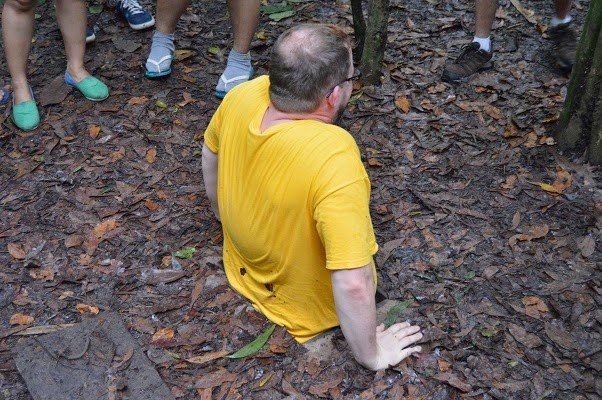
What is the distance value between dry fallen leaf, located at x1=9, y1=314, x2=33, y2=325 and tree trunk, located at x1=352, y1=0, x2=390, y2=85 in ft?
9.29

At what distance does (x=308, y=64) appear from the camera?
286 cm

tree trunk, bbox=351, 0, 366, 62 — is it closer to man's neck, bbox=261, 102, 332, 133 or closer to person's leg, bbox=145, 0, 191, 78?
person's leg, bbox=145, 0, 191, 78

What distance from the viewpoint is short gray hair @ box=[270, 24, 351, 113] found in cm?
286

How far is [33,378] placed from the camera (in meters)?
3.15

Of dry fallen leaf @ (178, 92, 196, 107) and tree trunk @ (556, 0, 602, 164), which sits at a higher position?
tree trunk @ (556, 0, 602, 164)

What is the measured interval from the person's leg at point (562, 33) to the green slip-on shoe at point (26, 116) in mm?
3723

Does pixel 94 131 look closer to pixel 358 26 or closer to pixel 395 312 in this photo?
pixel 358 26

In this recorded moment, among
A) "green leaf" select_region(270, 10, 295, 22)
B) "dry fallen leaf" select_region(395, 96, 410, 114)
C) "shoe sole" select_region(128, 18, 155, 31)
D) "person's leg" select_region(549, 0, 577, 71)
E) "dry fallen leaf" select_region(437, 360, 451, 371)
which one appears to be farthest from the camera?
"green leaf" select_region(270, 10, 295, 22)

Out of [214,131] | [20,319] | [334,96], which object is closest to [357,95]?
[214,131]

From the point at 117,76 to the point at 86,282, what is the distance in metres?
2.10

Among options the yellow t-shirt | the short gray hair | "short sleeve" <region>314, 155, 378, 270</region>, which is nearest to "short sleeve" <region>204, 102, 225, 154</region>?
the yellow t-shirt

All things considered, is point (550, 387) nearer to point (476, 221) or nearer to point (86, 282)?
point (476, 221)

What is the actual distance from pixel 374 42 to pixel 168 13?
150 centimetres

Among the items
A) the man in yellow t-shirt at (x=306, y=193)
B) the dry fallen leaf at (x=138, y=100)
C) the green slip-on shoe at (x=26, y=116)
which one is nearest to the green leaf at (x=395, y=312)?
the man in yellow t-shirt at (x=306, y=193)
